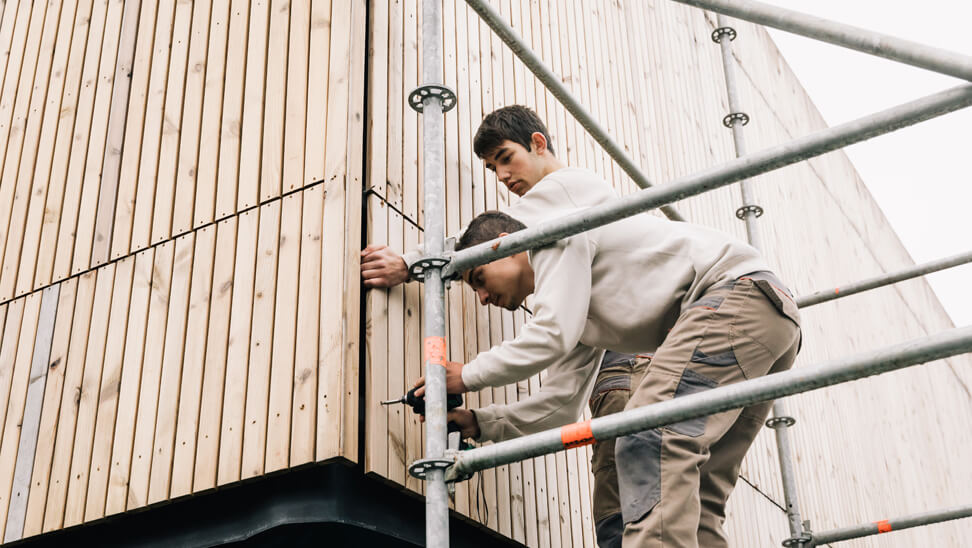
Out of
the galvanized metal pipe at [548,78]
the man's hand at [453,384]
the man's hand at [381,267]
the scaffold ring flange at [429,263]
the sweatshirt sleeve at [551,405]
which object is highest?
the galvanized metal pipe at [548,78]

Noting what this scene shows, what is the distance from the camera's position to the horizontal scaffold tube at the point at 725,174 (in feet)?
10.4

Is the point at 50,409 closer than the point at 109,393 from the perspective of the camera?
No

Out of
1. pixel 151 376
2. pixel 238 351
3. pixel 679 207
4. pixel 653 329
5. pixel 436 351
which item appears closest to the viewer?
pixel 436 351

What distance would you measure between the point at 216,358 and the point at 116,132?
64.3 inches

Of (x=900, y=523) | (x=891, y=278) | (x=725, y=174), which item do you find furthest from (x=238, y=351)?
(x=891, y=278)

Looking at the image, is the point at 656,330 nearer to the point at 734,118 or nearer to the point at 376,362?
the point at 376,362

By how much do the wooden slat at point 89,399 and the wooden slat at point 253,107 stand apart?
84 centimetres

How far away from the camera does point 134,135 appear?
17.0 feet

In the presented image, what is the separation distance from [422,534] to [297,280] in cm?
111

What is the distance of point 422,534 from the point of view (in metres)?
4.23

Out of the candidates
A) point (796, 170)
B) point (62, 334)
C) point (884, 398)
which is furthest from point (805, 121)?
point (62, 334)

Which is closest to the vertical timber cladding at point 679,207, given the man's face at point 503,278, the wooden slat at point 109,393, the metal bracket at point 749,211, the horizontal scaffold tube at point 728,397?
the man's face at point 503,278

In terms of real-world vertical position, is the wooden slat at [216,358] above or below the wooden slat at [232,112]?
below

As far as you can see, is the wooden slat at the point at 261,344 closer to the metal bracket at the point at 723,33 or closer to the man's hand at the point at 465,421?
the man's hand at the point at 465,421
